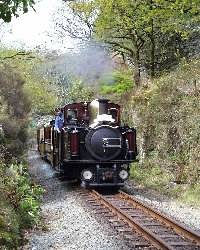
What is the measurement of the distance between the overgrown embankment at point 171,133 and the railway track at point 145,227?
2349 millimetres

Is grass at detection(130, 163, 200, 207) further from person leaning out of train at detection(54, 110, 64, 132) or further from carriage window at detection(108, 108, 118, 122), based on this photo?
person leaning out of train at detection(54, 110, 64, 132)

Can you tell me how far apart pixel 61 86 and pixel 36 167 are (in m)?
20.6

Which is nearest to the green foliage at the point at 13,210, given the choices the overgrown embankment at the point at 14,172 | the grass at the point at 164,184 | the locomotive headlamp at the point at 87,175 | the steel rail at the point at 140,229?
the overgrown embankment at the point at 14,172

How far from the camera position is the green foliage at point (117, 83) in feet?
97.9

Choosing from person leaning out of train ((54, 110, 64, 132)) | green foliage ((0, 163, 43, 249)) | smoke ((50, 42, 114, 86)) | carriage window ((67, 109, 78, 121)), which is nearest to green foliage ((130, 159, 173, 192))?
carriage window ((67, 109, 78, 121))

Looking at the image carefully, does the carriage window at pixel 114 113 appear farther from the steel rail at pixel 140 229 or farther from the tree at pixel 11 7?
the tree at pixel 11 7

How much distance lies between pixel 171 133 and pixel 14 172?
7796 mm

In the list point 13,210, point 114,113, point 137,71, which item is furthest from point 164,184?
point 137,71

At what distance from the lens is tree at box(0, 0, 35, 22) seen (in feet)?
17.3

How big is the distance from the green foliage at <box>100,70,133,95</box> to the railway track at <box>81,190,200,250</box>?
16.1 meters

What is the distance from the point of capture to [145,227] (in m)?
10.1

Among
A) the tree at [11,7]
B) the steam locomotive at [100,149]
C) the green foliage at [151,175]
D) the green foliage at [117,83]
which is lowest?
the green foliage at [151,175]

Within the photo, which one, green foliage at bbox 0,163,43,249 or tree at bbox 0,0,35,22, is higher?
tree at bbox 0,0,35,22

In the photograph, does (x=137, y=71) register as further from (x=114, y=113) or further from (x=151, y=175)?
(x=151, y=175)
